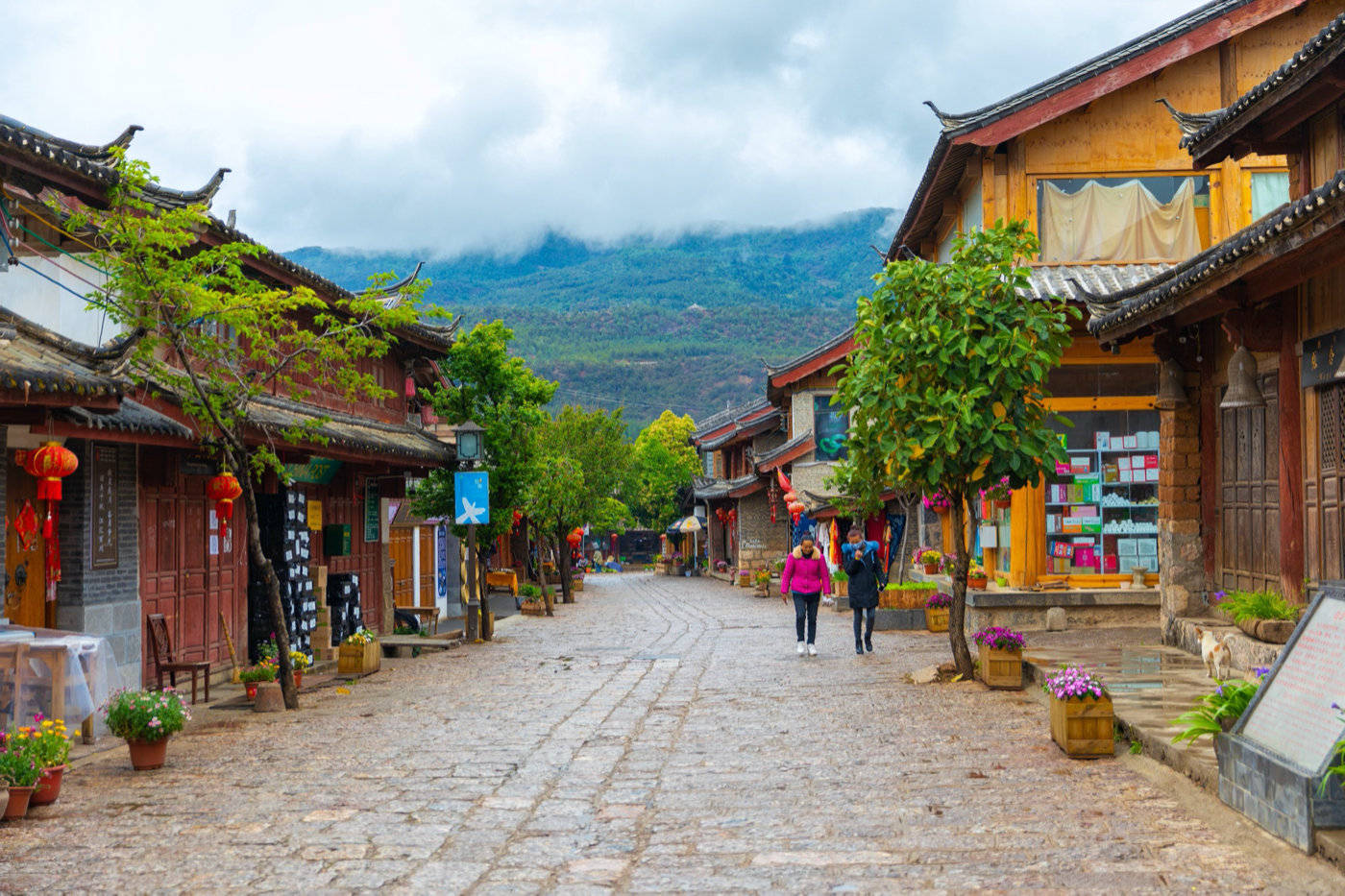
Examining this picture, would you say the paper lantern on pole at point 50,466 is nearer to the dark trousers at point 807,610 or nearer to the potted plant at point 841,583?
the dark trousers at point 807,610

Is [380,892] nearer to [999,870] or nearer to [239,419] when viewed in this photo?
[999,870]

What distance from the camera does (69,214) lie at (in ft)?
37.8

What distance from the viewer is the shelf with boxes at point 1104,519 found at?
61.3 feet

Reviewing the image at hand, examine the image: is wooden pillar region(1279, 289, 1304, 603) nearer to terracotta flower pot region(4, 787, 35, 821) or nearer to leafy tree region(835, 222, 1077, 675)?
leafy tree region(835, 222, 1077, 675)

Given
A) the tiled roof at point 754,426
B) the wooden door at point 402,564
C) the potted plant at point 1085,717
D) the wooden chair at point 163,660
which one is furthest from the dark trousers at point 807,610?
the tiled roof at point 754,426

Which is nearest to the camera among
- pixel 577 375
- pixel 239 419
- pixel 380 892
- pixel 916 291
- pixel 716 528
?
pixel 380 892

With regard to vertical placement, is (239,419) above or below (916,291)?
below

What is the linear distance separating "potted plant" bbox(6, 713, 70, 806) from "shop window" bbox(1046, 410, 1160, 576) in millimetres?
14325

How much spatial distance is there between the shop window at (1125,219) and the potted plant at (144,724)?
1455 cm

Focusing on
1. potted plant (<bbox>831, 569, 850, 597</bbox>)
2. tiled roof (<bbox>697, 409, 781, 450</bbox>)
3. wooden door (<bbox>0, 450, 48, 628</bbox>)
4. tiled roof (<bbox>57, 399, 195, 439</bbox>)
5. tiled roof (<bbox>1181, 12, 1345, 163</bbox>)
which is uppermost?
tiled roof (<bbox>1181, 12, 1345, 163</bbox>)

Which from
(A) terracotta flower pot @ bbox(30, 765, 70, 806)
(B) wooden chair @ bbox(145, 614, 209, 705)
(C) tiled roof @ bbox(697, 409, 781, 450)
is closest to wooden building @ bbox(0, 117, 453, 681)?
(B) wooden chair @ bbox(145, 614, 209, 705)

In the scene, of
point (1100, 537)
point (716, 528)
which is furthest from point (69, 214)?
point (716, 528)

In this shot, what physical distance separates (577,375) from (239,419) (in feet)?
351

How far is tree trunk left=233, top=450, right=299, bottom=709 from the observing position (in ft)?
41.3
